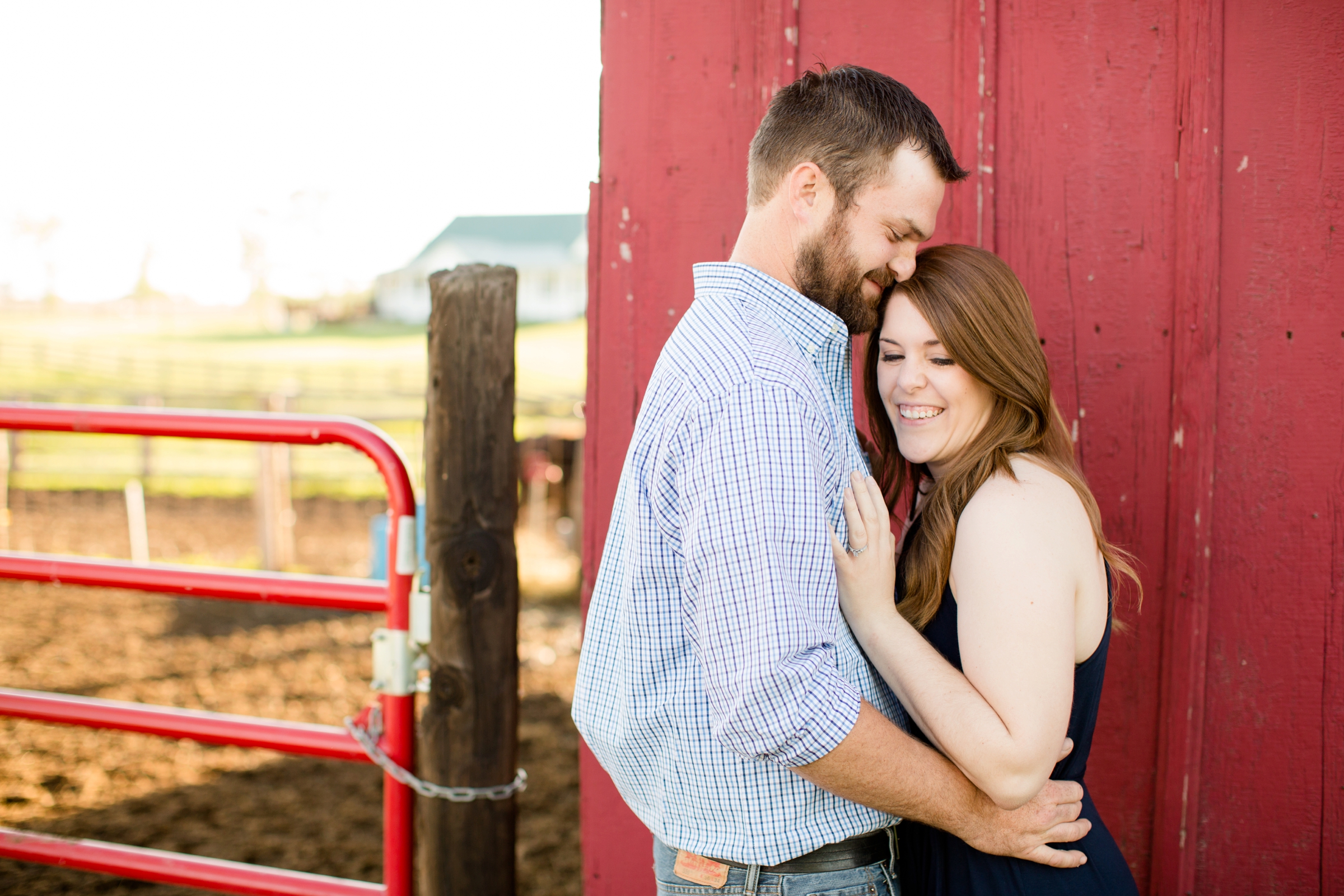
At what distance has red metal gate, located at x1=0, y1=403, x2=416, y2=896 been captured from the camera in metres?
1.96

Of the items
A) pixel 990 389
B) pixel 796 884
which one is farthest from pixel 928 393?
pixel 796 884

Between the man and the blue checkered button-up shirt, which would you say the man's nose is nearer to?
the man

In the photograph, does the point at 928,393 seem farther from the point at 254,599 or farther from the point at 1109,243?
the point at 254,599

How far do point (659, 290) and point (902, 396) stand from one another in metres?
0.76

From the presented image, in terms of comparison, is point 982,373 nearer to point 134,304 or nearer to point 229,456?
point 229,456

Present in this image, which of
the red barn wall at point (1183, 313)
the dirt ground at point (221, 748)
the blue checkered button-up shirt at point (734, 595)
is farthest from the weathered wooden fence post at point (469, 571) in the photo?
the dirt ground at point (221, 748)

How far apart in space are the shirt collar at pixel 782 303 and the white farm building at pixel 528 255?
4487 centimetres

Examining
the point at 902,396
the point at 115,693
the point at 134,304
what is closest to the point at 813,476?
the point at 902,396

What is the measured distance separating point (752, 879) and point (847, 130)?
111 centimetres

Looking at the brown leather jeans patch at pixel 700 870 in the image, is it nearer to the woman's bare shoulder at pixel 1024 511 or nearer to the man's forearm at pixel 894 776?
the man's forearm at pixel 894 776

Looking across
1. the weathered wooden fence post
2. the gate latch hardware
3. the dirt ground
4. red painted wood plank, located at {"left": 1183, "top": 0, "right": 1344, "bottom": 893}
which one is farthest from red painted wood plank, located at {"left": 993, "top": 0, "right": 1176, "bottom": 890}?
the dirt ground

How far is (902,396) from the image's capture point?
62.9 inches

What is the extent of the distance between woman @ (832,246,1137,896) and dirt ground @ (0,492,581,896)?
231cm

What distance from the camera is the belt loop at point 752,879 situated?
51.8 inches
